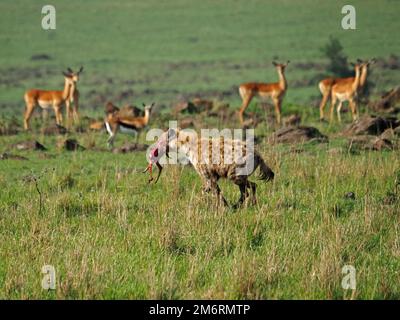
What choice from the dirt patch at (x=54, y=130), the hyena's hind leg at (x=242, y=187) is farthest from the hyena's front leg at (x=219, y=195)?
the dirt patch at (x=54, y=130)

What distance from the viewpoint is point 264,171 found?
9.70 metres

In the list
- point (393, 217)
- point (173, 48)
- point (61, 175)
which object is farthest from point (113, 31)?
point (393, 217)

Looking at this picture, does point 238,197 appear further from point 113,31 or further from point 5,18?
point 5,18

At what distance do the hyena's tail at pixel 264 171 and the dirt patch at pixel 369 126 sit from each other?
6.06 metres

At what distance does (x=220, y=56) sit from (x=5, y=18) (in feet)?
58.9

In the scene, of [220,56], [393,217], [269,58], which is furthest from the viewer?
[220,56]

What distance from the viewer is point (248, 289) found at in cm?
647

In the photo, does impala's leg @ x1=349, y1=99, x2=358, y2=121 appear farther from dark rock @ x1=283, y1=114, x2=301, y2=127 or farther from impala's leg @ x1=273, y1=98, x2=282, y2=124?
impala's leg @ x1=273, y1=98, x2=282, y2=124

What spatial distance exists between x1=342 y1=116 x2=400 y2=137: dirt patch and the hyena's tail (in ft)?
19.9

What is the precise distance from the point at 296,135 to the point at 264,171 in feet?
17.2

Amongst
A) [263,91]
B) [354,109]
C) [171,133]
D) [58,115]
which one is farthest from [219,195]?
[263,91]

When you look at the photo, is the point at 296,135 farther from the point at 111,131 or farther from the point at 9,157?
the point at 9,157

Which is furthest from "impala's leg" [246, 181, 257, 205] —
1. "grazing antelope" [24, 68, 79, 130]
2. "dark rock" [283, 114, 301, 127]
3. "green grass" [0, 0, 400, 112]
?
"green grass" [0, 0, 400, 112]

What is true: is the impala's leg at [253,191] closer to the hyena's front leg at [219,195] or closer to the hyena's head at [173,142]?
the hyena's front leg at [219,195]
